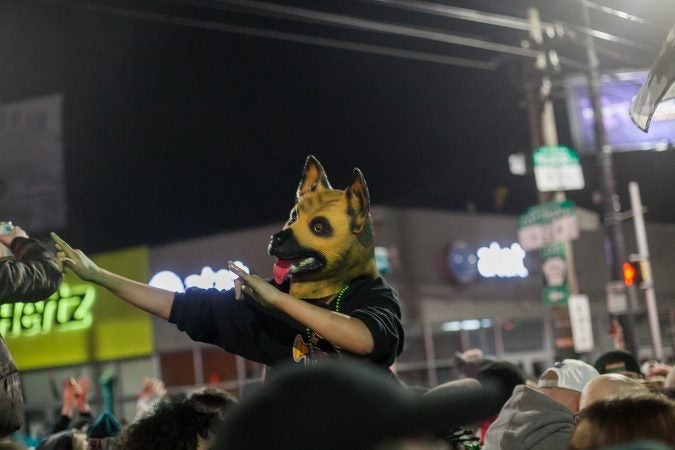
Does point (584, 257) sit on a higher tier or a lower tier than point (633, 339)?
higher

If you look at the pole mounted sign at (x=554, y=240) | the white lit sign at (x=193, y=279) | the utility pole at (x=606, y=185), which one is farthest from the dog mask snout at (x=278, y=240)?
the white lit sign at (x=193, y=279)

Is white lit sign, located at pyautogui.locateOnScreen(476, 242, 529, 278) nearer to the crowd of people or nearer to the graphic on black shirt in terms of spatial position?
the crowd of people

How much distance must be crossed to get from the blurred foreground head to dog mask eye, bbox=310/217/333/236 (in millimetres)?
2380

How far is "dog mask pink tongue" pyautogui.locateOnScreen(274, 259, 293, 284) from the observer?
3621 millimetres

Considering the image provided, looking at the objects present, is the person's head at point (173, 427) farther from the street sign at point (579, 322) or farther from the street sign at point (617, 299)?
the street sign at point (579, 322)

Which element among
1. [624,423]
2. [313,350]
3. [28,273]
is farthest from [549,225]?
[624,423]

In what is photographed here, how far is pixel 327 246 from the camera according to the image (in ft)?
11.8

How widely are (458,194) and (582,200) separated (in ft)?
16.4

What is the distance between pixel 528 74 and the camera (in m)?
16.2

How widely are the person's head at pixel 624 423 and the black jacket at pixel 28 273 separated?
198 centimetres

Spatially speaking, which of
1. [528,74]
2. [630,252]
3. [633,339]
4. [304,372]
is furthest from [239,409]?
[630,252]

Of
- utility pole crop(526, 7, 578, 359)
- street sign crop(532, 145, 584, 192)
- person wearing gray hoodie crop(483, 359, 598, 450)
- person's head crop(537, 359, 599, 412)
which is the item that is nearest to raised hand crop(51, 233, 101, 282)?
person wearing gray hoodie crop(483, 359, 598, 450)

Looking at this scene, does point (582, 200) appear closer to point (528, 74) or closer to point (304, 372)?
point (528, 74)

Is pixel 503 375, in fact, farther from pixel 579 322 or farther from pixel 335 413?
pixel 579 322
